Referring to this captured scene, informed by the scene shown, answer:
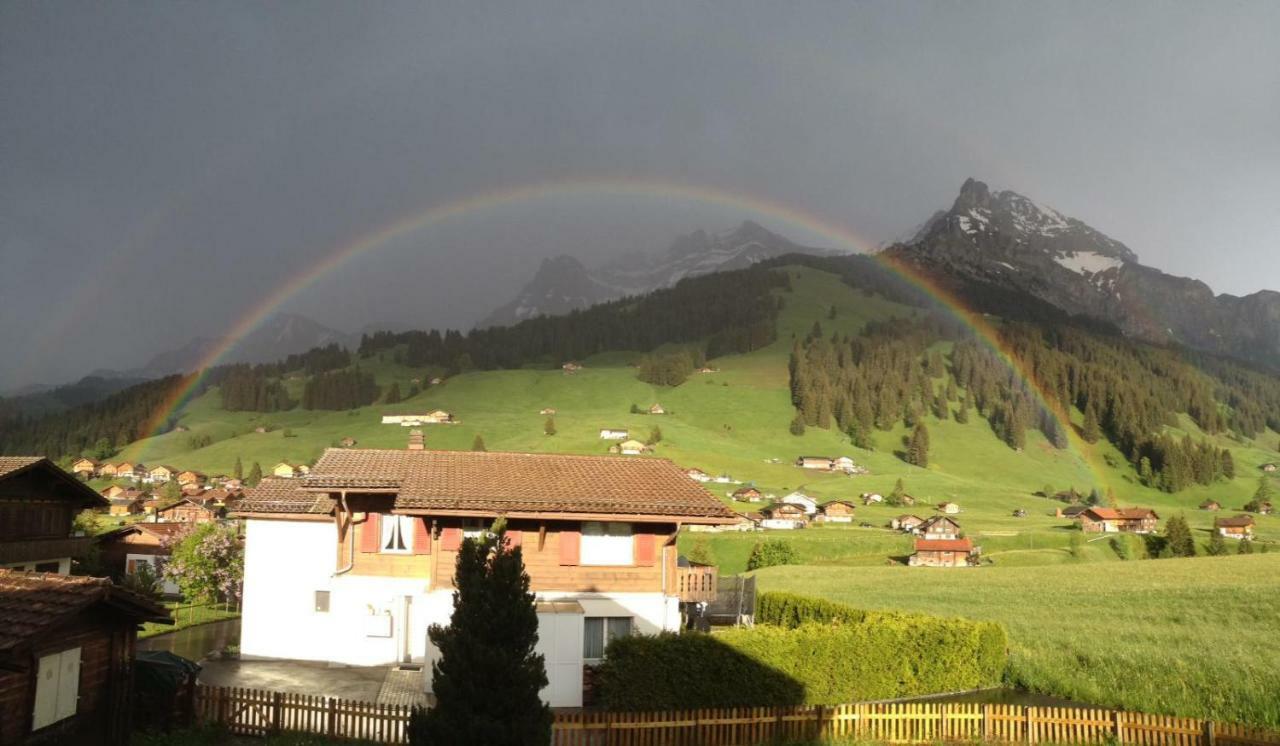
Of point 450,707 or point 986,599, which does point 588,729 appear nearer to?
point 450,707

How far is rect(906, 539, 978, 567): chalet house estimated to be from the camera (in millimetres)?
109312

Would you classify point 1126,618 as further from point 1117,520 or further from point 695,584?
point 1117,520

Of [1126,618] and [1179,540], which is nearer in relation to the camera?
[1126,618]

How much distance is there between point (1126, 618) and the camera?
46000mm

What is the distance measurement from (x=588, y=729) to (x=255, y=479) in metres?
176

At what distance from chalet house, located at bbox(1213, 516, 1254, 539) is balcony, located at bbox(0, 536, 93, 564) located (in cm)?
15164

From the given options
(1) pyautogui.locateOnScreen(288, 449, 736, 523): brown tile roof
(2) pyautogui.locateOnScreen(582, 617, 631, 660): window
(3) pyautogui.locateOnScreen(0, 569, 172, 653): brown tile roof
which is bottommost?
(2) pyautogui.locateOnScreen(582, 617, 631, 660): window

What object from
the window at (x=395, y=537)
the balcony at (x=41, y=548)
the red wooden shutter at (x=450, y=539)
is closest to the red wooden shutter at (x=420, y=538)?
the window at (x=395, y=537)

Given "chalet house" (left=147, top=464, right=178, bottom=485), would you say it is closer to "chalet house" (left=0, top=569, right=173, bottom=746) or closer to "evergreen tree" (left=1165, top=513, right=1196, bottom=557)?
"evergreen tree" (left=1165, top=513, right=1196, bottom=557)

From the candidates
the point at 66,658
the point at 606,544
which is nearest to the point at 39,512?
the point at 66,658

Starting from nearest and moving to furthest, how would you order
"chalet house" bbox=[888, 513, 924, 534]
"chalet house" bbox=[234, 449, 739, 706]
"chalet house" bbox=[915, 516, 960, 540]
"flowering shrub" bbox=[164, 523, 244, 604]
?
"chalet house" bbox=[234, 449, 739, 706]
"flowering shrub" bbox=[164, 523, 244, 604]
"chalet house" bbox=[915, 516, 960, 540]
"chalet house" bbox=[888, 513, 924, 534]

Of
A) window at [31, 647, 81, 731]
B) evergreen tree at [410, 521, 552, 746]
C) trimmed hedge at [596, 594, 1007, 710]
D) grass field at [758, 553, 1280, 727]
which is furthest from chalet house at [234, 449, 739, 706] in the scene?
grass field at [758, 553, 1280, 727]

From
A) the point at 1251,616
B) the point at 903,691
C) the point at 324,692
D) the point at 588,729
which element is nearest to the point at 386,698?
the point at 324,692

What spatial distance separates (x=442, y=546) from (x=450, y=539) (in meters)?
0.32
